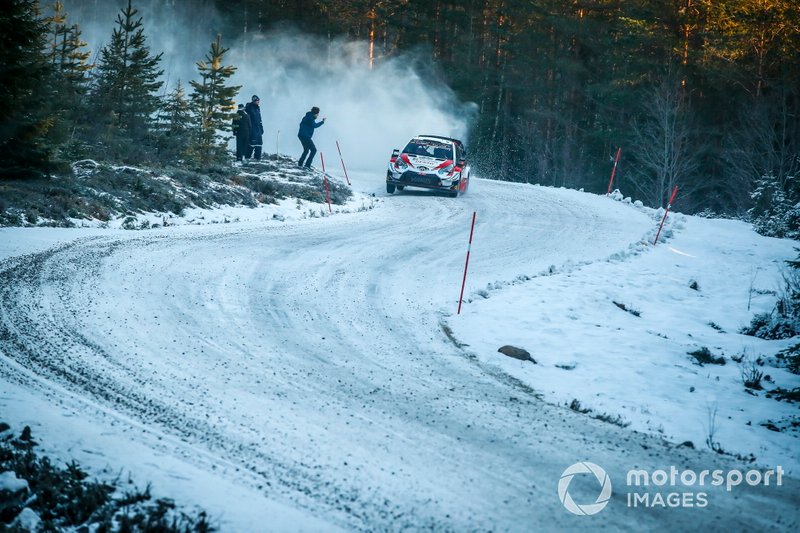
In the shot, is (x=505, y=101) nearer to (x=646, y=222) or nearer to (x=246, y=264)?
(x=646, y=222)

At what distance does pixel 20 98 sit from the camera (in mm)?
12133

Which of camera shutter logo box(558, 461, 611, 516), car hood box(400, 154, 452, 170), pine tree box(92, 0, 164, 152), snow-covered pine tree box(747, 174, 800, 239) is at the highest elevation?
pine tree box(92, 0, 164, 152)

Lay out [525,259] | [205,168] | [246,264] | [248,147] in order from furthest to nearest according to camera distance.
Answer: [248,147] → [205,168] → [525,259] → [246,264]

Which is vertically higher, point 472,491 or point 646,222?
point 646,222

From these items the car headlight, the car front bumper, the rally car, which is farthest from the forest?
the car headlight

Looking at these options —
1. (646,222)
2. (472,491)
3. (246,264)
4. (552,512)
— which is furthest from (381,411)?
(646,222)

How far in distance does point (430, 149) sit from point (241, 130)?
6.89 m

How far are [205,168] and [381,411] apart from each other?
1465cm

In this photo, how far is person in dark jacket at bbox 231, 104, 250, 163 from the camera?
2242 centimetres

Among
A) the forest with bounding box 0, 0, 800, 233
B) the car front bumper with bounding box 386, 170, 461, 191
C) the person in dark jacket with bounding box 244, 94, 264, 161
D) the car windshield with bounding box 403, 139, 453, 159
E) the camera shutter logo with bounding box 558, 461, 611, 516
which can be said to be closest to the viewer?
the camera shutter logo with bounding box 558, 461, 611, 516

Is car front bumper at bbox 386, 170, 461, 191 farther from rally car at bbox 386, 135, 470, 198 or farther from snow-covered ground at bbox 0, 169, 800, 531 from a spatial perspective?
snow-covered ground at bbox 0, 169, 800, 531

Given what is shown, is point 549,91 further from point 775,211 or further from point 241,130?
point 241,130

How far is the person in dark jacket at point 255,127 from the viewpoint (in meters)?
22.3

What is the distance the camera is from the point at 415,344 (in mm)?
7242
